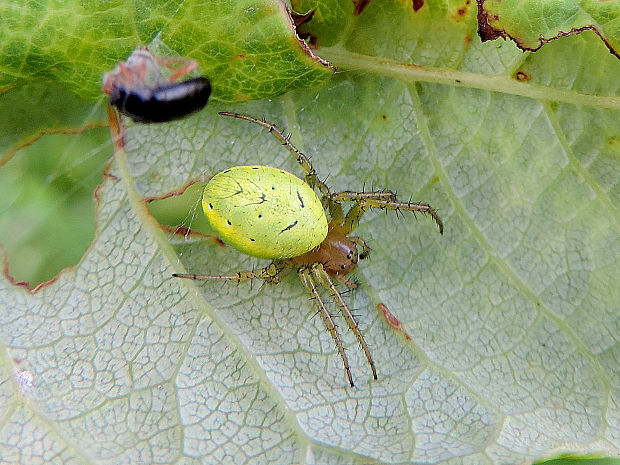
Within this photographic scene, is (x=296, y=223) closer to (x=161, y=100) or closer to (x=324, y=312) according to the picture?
(x=324, y=312)

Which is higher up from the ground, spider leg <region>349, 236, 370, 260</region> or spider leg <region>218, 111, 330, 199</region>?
spider leg <region>218, 111, 330, 199</region>

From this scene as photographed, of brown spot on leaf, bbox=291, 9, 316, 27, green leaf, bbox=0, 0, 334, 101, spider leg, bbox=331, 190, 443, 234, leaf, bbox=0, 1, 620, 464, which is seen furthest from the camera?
spider leg, bbox=331, 190, 443, 234

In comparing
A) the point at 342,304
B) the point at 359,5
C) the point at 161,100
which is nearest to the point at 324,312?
the point at 342,304

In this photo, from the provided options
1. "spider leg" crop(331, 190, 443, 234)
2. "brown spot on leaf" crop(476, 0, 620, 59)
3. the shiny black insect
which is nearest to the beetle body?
"spider leg" crop(331, 190, 443, 234)

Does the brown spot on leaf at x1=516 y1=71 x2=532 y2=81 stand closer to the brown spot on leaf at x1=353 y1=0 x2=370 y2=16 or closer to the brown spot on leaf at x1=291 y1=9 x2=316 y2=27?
the brown spot on leaf at x1=353 y1=0 x2=370 y2=16

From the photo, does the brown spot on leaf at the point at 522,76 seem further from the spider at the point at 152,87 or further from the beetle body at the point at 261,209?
the spider at the point at 152,87
